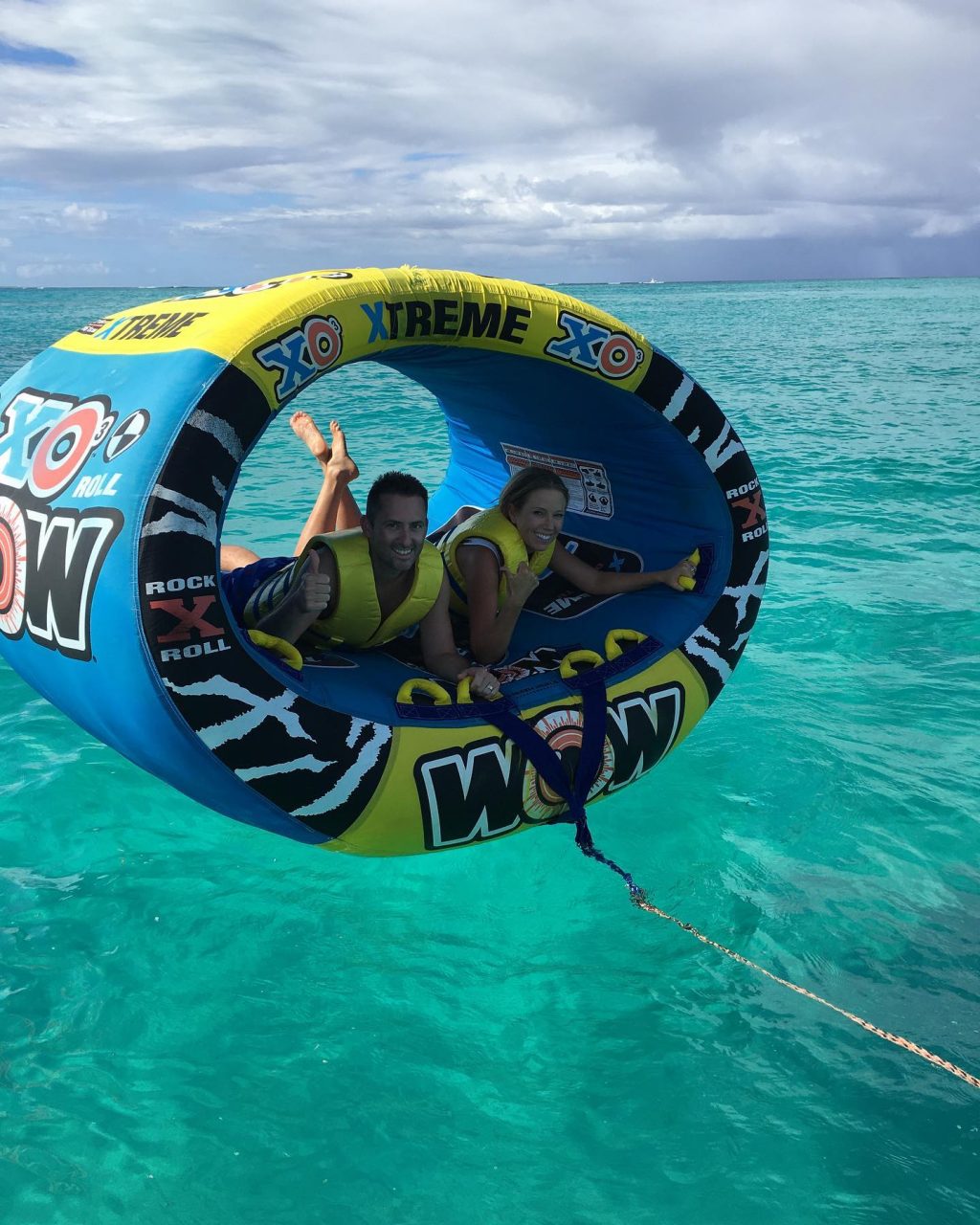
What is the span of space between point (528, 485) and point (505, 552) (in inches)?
7.7

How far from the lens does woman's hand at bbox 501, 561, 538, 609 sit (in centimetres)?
283

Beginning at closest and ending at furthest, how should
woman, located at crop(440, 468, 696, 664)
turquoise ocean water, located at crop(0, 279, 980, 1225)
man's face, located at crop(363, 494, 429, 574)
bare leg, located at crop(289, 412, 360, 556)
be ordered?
turquoise ocean water, located at crop(0, 279, 980, 1225)
man's face, located at crop(363, 494, 429, 574)
woman, located at crop(440, 468, 696, 664)
bare leg, located at crop(289, 412, 360, 556)

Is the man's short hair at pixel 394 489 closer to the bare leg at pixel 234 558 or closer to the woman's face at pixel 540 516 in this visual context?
the woman's face at pixel 540 516

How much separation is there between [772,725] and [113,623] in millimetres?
3154

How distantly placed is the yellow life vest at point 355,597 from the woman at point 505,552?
19 centimetres

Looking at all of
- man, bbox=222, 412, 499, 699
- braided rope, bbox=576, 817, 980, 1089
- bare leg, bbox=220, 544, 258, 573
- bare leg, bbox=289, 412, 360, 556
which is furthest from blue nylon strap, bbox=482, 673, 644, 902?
bare leg, bbox=289, 412, 360, 556

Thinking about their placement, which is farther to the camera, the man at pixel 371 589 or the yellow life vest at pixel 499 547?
the yellow life vest at pixel 499 547

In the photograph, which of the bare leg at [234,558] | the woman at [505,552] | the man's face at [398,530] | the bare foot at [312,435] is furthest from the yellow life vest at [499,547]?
the bare foot at [312,435]

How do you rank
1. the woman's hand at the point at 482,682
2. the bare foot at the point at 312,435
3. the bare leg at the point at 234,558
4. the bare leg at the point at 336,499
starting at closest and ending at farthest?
the woman's hand at the point at 482,682 < the bare leg at the point at 234,558 < the bare leg at the point at 336,499 < the bare foot at the point at 312,435

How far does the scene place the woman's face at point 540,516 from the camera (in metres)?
2.90

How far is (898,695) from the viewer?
4.78 meters

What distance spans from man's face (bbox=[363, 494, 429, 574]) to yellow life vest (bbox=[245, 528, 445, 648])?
55mm

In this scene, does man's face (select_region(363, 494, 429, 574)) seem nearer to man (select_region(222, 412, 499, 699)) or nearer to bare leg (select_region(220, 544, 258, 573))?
man (select_region(222, 412, 499, 699))

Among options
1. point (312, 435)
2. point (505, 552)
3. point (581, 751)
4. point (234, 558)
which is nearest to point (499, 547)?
point (505, 552)
